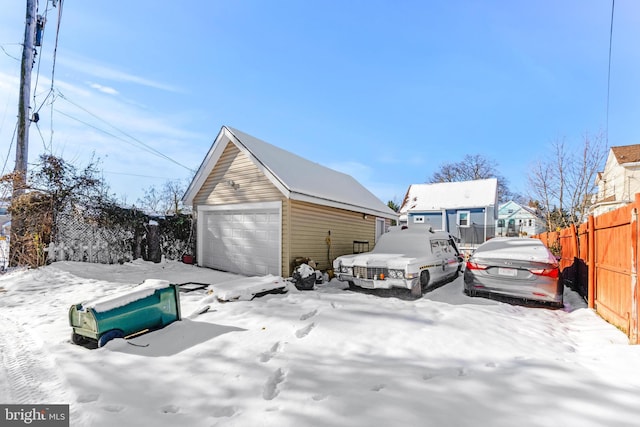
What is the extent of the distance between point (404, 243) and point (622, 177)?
73.5ft

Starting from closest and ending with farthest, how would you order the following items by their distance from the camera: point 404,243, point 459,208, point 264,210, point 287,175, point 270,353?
1. point 270,353
2. point 404,243
3. point 287,175
4. point 264,210
5. point 459,208

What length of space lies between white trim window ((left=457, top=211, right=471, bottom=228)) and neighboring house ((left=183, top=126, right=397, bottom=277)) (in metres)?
16.4

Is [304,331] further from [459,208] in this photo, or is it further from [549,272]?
[459,208]

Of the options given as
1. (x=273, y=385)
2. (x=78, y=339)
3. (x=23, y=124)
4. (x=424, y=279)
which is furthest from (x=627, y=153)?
(x=23, y=124)

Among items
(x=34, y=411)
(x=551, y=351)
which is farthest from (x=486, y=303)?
(x=34, y=411)

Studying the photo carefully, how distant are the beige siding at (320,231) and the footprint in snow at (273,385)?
604 centimetres

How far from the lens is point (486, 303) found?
631 cm

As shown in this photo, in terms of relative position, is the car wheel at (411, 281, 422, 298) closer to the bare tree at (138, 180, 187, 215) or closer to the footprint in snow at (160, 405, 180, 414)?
the footprint in snow at (160, 405, 180, 414)

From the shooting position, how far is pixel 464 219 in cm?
2578

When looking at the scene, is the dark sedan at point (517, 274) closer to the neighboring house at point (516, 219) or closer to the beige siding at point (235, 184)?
the beige siding at point (235, 184)

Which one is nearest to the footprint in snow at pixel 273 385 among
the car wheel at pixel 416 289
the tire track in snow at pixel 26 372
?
the tire track in snow at pixel 26 372

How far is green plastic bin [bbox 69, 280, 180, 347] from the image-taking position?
3.85 metres

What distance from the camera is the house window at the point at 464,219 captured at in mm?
25500

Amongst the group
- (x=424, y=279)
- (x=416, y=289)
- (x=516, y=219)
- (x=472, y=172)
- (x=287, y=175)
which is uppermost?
(x=472, y=172)
